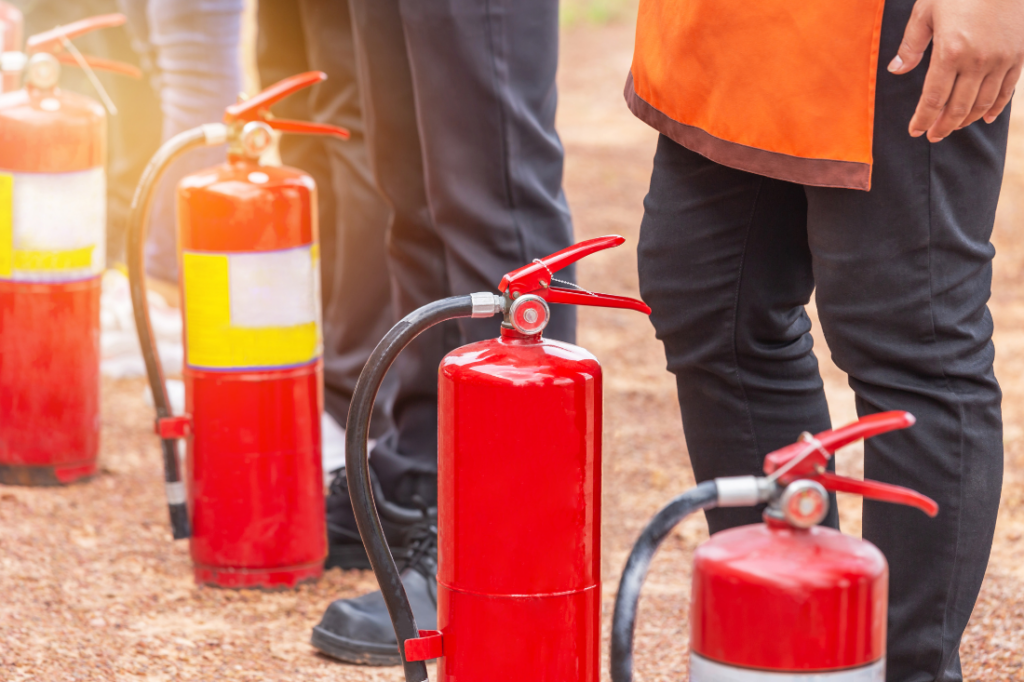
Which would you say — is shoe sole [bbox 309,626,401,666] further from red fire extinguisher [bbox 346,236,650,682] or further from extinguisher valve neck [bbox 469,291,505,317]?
extinguisher valve neck [bbox 469,291,505,317]

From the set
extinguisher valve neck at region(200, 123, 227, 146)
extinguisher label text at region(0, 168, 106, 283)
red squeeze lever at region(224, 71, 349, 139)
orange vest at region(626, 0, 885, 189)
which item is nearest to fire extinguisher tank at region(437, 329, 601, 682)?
orange vest at region(626, 0, 885, 189)

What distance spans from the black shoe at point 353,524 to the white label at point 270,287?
12.2 inches

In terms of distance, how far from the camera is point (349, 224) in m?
2.41

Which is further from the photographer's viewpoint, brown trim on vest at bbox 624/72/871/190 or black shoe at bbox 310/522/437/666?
black shoe at bbox 310/522/437/666

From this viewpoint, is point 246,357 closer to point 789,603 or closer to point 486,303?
point 486,303

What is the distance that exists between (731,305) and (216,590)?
103 cm

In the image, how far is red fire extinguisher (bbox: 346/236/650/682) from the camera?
1239 millimetres

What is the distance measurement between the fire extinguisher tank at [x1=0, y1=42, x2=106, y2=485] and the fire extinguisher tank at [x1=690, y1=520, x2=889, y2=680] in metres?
1.67

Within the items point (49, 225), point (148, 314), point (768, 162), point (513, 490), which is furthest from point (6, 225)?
point (768, 162)

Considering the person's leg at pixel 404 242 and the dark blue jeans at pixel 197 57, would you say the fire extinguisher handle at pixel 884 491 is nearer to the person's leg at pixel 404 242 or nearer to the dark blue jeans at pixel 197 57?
the person's leg at pixel 404 242

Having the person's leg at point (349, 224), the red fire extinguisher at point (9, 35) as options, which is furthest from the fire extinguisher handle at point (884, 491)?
the red fire extinguisher at point (9, 35)

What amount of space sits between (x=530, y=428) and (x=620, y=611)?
308mm

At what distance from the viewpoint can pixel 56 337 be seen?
2.32 m

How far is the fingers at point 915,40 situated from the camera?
1104 mm
